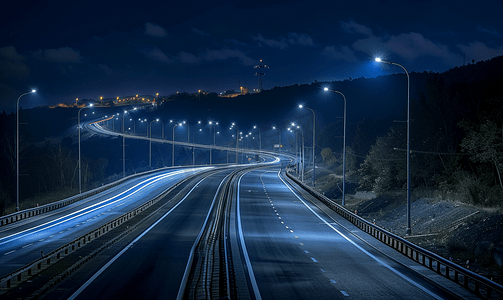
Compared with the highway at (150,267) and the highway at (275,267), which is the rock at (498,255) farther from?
the highway at (150,267)

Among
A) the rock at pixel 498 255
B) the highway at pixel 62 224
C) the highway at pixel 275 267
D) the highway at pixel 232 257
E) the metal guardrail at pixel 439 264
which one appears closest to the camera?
the metal guardrail at pixel 439 264

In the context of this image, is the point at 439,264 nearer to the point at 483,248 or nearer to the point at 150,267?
the point at 483,248

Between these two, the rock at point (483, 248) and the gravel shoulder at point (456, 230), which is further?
the rock at point (483, 248)

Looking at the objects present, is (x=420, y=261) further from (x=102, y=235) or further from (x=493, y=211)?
(x=102, y=235)

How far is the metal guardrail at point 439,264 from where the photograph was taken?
14617 mm

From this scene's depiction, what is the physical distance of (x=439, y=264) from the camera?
18594 millimetres

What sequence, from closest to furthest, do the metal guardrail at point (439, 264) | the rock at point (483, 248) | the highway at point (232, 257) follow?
the metal guardrail at point (439, 264)
the highway at point (232, 257)
the rock at point (483, 248)

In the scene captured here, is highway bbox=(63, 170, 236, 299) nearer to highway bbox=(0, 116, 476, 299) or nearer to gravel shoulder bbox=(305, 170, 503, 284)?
highway bbox=(0, 116, 476, 299)

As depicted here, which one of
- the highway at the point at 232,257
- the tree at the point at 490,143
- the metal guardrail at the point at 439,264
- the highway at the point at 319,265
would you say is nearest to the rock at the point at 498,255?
the metal guardrail at the point at 439,264

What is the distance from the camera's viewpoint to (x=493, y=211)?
26.8 metres

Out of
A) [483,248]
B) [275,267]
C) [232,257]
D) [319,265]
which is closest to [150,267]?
[232,257]

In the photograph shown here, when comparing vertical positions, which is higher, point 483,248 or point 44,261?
point 483,248

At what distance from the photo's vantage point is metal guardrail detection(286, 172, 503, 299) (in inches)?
575

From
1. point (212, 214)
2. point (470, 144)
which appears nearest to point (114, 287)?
point (212, 214)
